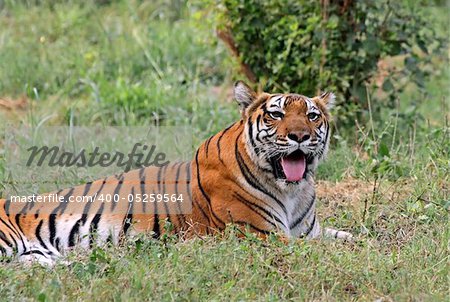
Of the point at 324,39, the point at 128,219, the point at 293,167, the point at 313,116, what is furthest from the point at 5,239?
the point at 324,39

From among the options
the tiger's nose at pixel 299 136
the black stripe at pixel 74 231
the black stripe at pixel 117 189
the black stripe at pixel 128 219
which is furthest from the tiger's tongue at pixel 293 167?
the black stripe at pixel 74 231

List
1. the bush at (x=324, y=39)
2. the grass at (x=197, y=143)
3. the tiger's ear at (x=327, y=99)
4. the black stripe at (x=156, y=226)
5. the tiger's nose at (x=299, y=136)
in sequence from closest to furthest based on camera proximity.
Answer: the grass at (x=197, y=143) → the tiger's nose at (x=299, y=136) → the black stripe at (x=156, y=226) → the tiger's ear at (x=327, y=99) → the bush at (x=324, y=39)

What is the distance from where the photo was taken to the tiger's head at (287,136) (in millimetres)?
5035

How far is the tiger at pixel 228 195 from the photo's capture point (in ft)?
16.8

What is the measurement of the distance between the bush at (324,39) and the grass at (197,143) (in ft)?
1.11

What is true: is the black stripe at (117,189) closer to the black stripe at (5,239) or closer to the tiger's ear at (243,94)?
the black stripe at (5,239)

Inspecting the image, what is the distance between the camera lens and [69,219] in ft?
17.8

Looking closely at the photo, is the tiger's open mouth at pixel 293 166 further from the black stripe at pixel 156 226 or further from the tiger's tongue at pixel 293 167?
the black stripe at pixel 156 226

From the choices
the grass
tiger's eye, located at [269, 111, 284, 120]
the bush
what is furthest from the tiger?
the bush

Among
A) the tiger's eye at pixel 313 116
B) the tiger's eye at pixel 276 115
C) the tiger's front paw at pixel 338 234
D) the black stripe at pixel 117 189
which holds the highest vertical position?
the tiger's eye at pixel 276 115

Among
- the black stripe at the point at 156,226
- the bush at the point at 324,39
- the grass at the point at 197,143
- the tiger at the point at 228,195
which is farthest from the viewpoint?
the bush at the point at 324,39

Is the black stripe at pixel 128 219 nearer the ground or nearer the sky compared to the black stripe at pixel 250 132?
nearer the ground

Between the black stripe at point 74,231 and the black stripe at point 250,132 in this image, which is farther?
the black stripe at point 74,231

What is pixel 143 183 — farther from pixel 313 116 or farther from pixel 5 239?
pixel 313 116
